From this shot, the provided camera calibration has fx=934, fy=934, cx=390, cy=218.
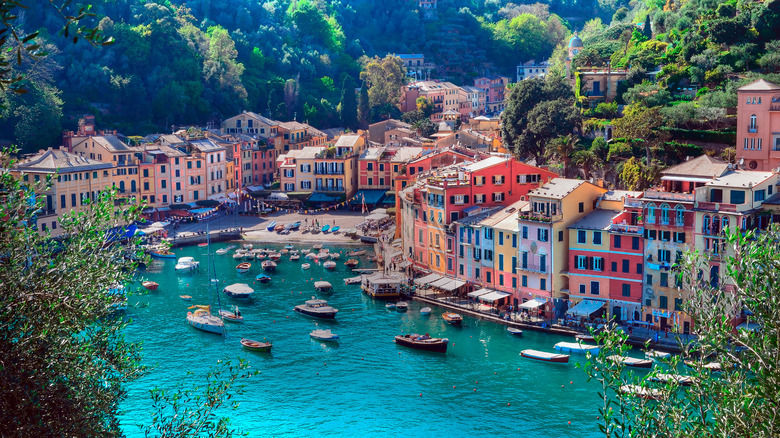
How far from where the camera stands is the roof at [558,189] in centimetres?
5431

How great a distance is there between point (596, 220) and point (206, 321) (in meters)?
23.6

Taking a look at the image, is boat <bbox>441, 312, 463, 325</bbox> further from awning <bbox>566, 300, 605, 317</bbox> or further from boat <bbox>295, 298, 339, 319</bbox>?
boat <bbox>295, 298, 339, 319</bbox>

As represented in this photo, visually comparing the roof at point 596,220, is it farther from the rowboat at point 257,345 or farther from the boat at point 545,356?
the rowboat at point 257,345

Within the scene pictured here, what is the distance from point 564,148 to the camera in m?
72.6

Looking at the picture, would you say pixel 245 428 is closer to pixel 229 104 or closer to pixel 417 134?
pixel 417 134

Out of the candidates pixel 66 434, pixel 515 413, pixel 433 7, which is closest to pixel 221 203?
pixel 515 413

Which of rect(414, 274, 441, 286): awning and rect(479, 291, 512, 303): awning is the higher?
rect(414, 274, 441, 286): awning

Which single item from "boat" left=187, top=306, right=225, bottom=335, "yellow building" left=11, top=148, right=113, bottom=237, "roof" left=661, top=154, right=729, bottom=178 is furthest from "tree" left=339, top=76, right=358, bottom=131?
"roof" left=661, top=154, right=729, bottom=178

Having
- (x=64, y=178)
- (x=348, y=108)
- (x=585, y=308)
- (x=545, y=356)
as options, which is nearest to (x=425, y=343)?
(x=545, y=356)

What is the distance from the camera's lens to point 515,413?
42.1 m

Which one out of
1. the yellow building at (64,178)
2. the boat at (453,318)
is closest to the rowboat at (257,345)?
the boat at (453,318)

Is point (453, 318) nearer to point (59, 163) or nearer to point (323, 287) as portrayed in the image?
point (323, 287)

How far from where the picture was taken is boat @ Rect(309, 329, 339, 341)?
52719mm

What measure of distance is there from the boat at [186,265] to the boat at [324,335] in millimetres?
19595
